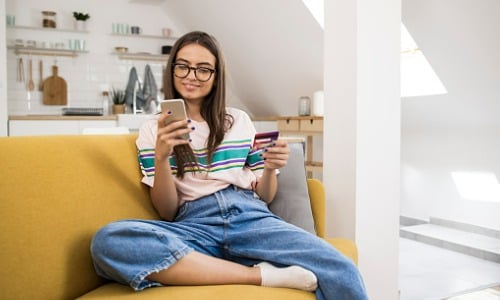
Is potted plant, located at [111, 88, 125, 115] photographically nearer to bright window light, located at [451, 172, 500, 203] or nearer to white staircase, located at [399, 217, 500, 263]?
white staircase, located at [399, 217, 500, 263]

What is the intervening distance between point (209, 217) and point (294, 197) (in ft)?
1.44

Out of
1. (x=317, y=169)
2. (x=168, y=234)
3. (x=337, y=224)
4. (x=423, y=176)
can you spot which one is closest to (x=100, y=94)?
(x=317, y=169)

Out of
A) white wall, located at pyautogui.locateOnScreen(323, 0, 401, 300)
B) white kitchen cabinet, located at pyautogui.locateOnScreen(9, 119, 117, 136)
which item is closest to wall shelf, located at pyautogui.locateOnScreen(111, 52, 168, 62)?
white kitchen cabinet, located at pyautogui.locateOnScreen(9, 119, 117, 136)

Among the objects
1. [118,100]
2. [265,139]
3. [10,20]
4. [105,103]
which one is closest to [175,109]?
[265,139]

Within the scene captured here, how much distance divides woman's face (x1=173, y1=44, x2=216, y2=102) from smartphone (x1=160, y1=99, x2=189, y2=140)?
0.93ft

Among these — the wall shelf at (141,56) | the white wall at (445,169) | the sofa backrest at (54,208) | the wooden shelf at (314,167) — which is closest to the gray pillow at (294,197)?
the sofa backrest at (54,208)

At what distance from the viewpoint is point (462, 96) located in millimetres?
3420

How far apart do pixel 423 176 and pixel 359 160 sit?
2.42 metres

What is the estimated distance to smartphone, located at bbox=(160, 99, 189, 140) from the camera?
4.65ft

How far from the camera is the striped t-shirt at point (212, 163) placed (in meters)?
1.65

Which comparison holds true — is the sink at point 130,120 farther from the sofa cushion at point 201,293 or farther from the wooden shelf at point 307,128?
the sofa cushion at point 201,293

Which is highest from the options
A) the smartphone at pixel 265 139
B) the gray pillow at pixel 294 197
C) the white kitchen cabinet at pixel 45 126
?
the white kitchen cabinet at pixel 45 126

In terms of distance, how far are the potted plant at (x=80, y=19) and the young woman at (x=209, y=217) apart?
3993mm

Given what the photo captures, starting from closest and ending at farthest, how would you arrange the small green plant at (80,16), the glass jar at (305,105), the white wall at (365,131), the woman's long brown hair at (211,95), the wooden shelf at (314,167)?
the woman's long brown hair at (211,95), the white wall at (365,131), the wooden shelf at (314,167), the glass jar at (305,105), the small green plant at (80,16)
